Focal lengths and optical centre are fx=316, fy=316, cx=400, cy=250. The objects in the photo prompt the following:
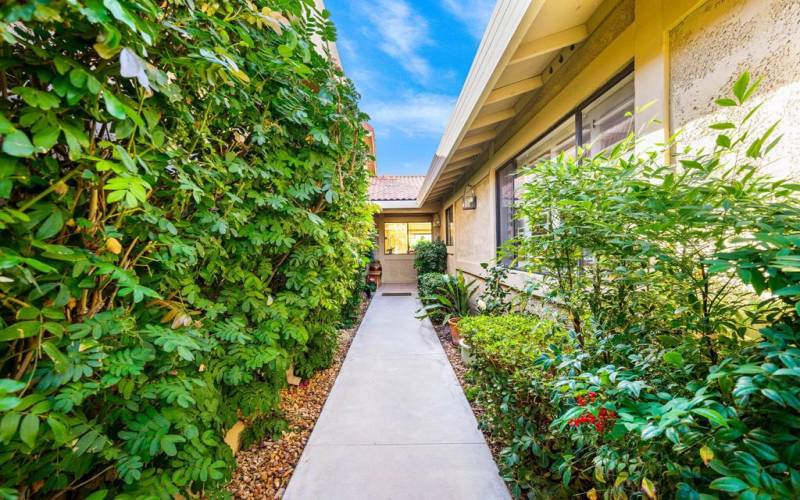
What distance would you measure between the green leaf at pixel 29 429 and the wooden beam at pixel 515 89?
11.6 ft

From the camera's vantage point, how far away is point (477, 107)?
3094 mm

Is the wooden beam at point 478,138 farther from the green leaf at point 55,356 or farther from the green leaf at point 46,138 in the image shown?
the green leaf at point 55,356

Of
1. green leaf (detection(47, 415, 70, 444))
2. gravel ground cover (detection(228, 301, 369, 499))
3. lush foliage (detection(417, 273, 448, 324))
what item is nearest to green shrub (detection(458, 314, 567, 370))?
gravel ground cover (detection(228, 301, 369, 499))

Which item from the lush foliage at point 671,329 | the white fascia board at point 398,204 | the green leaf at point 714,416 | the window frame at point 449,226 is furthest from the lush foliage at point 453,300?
the green leaf at point 714,416

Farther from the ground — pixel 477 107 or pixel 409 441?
pixel 477 107

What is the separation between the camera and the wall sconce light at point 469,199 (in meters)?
5.93

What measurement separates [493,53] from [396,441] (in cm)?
312

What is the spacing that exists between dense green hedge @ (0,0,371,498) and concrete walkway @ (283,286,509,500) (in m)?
0.68

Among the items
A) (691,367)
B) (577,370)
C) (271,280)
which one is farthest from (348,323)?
(691,367)

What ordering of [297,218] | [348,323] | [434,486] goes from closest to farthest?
[434,486] < [297,218] < [348,323]

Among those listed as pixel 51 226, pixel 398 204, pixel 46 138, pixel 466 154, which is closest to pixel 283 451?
pixel 51 226

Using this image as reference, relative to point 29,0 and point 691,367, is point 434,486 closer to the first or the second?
point 691,367

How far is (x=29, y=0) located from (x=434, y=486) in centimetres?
261

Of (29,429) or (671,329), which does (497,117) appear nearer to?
(671,329)
